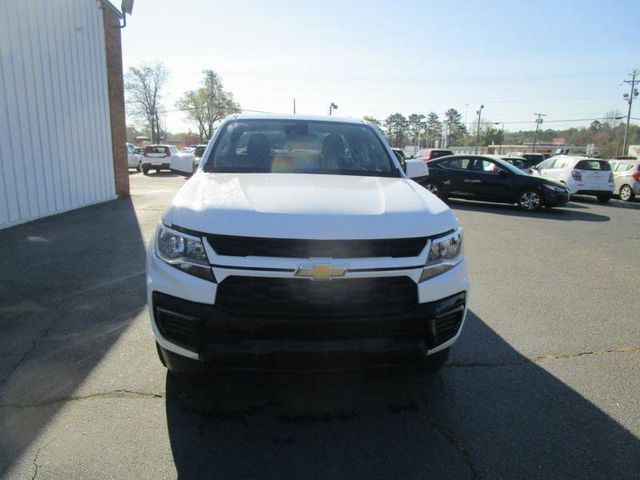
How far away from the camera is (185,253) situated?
241 centimetres

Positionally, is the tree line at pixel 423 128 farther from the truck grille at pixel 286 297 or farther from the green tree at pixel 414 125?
the truck grille at pixel 286 297

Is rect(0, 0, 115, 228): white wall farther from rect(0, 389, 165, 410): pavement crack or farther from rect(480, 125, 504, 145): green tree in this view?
rect(480, 125, 504, 145): green tree

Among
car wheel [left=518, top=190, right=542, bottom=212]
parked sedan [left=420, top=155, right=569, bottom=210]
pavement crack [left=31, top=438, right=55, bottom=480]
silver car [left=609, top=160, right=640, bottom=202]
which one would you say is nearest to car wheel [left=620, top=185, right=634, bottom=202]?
silver car [left=609, top=160, right=640, bottom=202]

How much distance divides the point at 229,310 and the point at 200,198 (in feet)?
2.46

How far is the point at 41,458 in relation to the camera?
2.33 m

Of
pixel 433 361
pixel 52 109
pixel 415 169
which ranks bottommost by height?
pixel 433 361

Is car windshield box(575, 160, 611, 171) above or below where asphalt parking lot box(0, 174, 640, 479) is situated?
above

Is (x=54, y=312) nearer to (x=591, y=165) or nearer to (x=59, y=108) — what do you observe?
(x=59, y=108)

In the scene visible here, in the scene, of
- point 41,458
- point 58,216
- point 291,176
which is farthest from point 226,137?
point 58,216

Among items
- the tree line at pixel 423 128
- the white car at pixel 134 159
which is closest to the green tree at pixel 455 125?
the tree line at pixel 423 128

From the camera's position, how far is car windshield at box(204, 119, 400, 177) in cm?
367

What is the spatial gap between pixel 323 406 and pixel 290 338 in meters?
0.79

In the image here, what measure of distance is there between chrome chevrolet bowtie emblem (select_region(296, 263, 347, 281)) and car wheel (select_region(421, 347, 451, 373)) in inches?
28.0

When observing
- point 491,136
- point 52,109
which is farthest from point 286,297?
point 491,136
